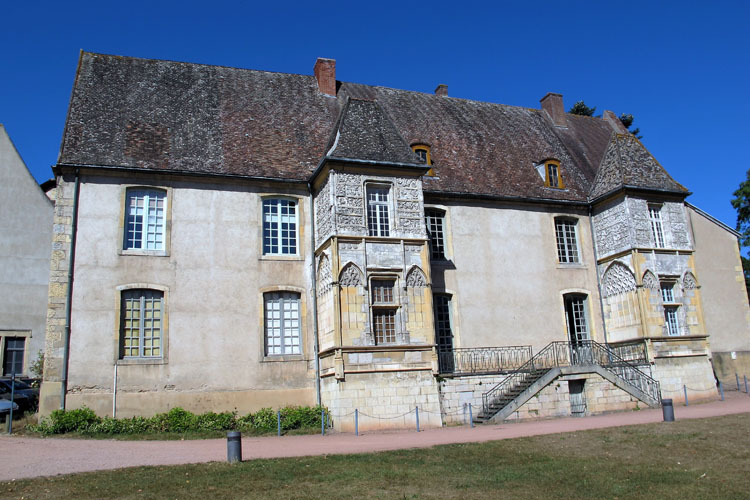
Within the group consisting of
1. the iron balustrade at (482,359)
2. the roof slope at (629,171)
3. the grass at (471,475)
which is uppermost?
the roof slope at (629,171)

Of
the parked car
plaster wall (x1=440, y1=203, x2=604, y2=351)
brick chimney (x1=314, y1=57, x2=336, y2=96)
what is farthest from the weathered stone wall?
brick chimney (x1=314, y1=57, x2=336, y2=96)

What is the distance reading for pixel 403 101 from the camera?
2605 cm

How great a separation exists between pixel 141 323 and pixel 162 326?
58 cm

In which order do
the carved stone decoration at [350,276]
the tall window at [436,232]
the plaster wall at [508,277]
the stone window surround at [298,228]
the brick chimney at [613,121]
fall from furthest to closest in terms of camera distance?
1. the brick chimney at [613,121]
2. the tall window at [436,232]
3. the plaster wall at [508,277]
4. the stone window surround at [298,228]
5. the carved stone decoration at [350,276]

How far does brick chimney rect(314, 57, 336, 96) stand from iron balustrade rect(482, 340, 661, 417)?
12.3 meters

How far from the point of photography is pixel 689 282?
2248 centimetres

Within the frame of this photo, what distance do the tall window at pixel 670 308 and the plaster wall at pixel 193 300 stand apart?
12.0 meters

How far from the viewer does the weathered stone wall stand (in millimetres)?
17516

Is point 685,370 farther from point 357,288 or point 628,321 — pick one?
point 357,288

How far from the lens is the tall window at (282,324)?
1945 cm

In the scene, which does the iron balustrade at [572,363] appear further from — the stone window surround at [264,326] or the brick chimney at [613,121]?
the brick chimney at [613,121]

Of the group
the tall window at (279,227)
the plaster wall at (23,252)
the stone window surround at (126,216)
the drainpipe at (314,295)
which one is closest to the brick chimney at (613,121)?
the drainpipe at (314,295)

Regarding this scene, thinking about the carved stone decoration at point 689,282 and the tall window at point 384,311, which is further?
the carved stone decoration at point 689,282

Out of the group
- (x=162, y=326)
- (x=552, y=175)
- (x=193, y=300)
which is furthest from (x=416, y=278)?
(x=552, y=175)
